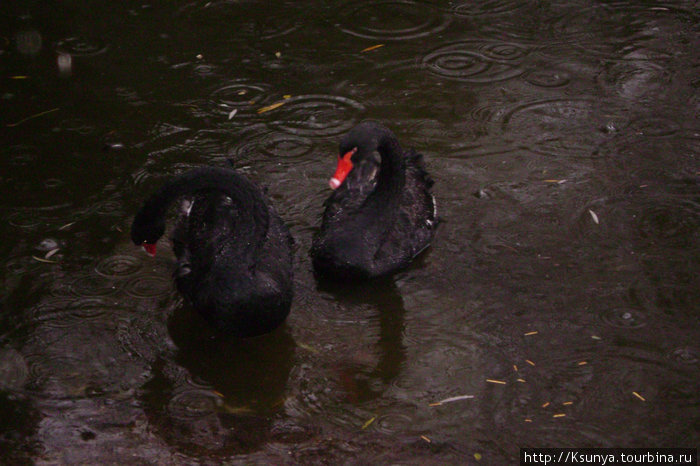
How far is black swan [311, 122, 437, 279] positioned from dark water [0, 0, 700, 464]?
12 cm

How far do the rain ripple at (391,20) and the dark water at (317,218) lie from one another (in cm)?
3

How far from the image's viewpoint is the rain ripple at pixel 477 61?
6.71 meters

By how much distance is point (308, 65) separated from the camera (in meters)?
6.98

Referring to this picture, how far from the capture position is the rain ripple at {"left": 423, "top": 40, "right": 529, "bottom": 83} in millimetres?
6715

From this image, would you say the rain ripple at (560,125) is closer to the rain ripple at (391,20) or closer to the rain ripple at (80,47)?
the rain ripple at (391,20)

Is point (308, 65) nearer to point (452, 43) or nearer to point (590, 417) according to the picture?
point (452, 43)

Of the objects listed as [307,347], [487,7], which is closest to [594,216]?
[307,347]

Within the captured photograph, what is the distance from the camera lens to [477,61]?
690cm

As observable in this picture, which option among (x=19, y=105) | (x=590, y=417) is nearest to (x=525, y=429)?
(x=590, y=417)

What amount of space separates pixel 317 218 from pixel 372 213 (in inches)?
19.1

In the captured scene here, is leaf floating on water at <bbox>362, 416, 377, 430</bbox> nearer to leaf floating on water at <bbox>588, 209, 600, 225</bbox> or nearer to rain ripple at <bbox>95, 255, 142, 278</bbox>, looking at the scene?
rain ripple at <bbox>95, 255, 142, 278</bbox>

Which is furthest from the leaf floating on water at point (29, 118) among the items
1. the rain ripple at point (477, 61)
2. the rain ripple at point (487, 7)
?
the rain ripple at point (487, 7)

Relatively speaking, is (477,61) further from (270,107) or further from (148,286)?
(148,286)

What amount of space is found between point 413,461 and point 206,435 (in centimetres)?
94
